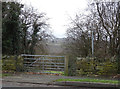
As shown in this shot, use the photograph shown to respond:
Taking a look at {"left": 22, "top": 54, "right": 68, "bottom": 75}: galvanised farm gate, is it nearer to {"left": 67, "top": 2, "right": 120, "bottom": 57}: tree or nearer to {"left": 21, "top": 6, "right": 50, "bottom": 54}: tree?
{"left": 67, "top": 2, "right": 120, "bottom": 57}: tree

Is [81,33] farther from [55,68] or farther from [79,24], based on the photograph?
[55,68]

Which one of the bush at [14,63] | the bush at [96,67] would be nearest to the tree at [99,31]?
the bush at [96,67]

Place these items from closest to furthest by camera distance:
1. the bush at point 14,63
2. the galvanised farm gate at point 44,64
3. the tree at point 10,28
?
the galvanised farm gate at point 44,64 → the bush at point 14,63 → the tree at point 10,28

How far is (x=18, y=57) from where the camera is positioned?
1367 centimetres

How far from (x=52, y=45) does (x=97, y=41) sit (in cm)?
1306

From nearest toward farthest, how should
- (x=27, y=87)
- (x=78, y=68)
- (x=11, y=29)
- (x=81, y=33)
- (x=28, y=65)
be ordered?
(x=27, y=87) < (x=78, y=68) < (x=28, y=65) < (x=11, y=29) < (x=81, y=33)

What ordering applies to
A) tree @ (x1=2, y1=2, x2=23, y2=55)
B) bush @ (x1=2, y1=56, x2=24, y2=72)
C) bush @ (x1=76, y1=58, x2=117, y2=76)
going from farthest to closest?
tree @ (x1=2, y1=2, x2=23, y2=55), bush @ (x1=2, y1=56, x2=24, y2=72), bush @ (x1=76, y1=58, x2=117, y2=76)

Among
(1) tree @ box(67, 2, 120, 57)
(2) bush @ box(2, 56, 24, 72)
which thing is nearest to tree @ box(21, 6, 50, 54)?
(1) tree @ box(67, 2, 120, 57)

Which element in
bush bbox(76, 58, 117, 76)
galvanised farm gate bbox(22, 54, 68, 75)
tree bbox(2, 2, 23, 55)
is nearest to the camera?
bush bbox(76, 58, 117, 76)

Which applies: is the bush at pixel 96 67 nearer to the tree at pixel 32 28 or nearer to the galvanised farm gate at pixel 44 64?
the galvanised farm gate at pixel 44 64

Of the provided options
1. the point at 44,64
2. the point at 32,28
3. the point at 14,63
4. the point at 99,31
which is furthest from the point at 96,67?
the point at 32,28

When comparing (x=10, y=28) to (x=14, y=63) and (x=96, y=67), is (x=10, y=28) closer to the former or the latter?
(x=14, y=63)

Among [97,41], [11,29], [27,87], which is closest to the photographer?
[27,87]

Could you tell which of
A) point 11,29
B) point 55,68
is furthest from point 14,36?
point 55,68
